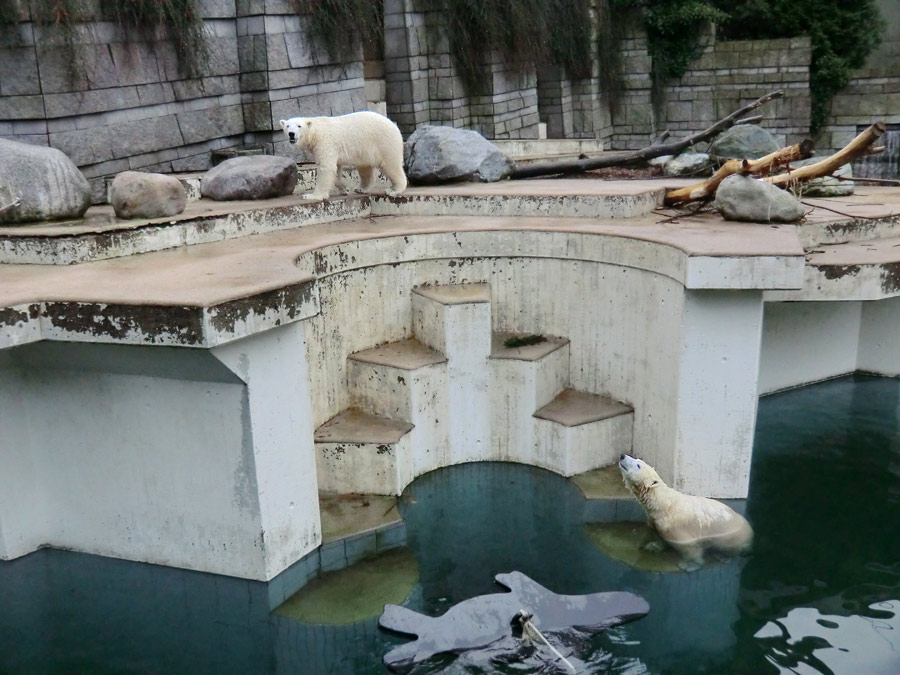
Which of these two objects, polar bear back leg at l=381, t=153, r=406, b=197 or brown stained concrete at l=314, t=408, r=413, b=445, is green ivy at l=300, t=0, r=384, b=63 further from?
brown stained concrete at l=314, t=408, r=413, b=445

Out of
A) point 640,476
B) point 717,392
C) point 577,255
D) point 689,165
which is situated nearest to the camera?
point 640,476

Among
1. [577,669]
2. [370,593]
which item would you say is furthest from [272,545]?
[577,669]

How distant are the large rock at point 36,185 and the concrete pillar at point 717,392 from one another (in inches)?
171

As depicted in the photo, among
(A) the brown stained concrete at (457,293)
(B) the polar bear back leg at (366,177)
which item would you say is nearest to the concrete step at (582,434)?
(A) the brown stained concrete at (457,293)

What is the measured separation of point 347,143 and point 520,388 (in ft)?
8.44

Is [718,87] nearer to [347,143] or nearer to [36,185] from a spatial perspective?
[347,143]

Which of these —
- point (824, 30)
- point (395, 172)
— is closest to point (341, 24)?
point (395, 172)

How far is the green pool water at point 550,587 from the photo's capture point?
4359mm

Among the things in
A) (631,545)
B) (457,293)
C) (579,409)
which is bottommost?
(631,545)

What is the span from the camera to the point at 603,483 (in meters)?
6.06

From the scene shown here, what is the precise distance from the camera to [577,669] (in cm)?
426

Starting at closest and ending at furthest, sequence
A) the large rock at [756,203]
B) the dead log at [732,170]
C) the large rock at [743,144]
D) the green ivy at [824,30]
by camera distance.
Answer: the large rock at [756,203], the dead log at [732,170], the large rock at [743,144], the green ivy at [824,30]

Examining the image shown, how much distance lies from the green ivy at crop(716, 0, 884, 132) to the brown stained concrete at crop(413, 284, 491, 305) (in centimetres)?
1372

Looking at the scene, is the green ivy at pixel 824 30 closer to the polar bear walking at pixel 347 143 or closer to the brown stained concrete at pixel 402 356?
the polar bear walking at pixel 347 143
